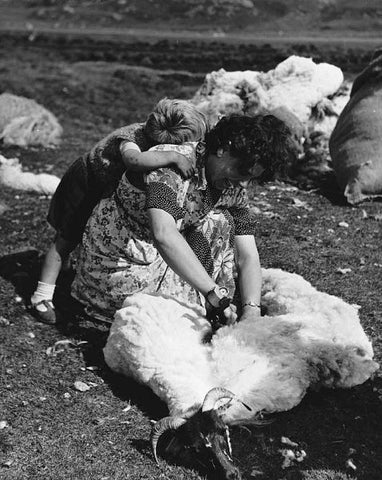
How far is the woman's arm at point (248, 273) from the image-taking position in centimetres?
395

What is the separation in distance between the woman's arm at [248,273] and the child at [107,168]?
21.0 inches

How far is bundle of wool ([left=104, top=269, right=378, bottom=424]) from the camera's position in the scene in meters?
3.42

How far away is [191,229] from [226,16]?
2484cm

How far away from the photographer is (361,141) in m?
6.89

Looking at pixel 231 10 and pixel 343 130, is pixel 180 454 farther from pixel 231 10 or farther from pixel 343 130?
pixel 231 10

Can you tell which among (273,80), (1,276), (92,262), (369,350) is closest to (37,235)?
(1,276)

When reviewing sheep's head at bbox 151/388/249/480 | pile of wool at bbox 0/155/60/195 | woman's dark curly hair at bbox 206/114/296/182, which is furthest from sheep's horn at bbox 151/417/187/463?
pile of wool at bbox 0/155/60/195

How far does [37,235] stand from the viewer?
231 inches

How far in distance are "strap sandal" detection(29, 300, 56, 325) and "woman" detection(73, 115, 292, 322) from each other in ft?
0.56

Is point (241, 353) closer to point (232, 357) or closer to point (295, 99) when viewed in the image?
point (232, 357)

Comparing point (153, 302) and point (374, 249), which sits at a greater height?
point (153, 302)

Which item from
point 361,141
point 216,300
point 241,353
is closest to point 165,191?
point 216,300

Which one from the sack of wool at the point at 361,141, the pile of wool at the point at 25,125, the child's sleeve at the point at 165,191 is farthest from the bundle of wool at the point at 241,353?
the pile of wool at the point at 25,125

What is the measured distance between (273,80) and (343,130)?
4.61ft
